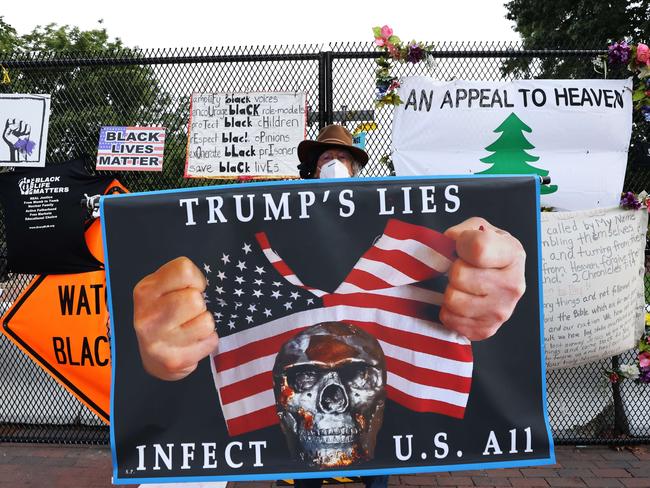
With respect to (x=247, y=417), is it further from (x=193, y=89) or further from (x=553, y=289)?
(x=193, y=89)

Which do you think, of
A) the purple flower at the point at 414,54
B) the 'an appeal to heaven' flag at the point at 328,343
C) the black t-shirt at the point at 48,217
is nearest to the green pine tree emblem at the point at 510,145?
the purple flower at the point at 414,54

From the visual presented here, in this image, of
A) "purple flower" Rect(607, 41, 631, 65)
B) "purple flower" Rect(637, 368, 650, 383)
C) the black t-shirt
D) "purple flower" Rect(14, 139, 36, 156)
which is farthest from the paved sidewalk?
"purple flower" Rect(607, 41, 631, 65)

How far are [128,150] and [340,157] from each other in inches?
72.0

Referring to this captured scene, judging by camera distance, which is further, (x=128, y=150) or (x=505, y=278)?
(x=128, y=150)

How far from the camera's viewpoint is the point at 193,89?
444cm

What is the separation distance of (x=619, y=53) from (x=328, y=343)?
10.2 feet

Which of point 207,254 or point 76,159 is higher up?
point 76,159

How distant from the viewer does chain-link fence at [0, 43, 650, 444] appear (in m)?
4.35


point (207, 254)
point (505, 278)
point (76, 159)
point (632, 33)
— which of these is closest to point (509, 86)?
point (505, 278)

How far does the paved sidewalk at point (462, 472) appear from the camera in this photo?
3949 millimetres

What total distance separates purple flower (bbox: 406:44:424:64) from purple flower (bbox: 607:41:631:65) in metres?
1.36

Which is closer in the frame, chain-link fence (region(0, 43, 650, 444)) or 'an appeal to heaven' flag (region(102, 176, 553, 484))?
'an appeal to heaven' flag (region(102, 176, 553, 484))

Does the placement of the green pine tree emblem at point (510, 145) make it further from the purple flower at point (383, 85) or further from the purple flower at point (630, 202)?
the purple flower at point (383, 85)

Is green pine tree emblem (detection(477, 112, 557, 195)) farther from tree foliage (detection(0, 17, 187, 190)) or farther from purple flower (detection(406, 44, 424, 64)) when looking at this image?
tree foliage (detection(0, 17, 187, 190))
